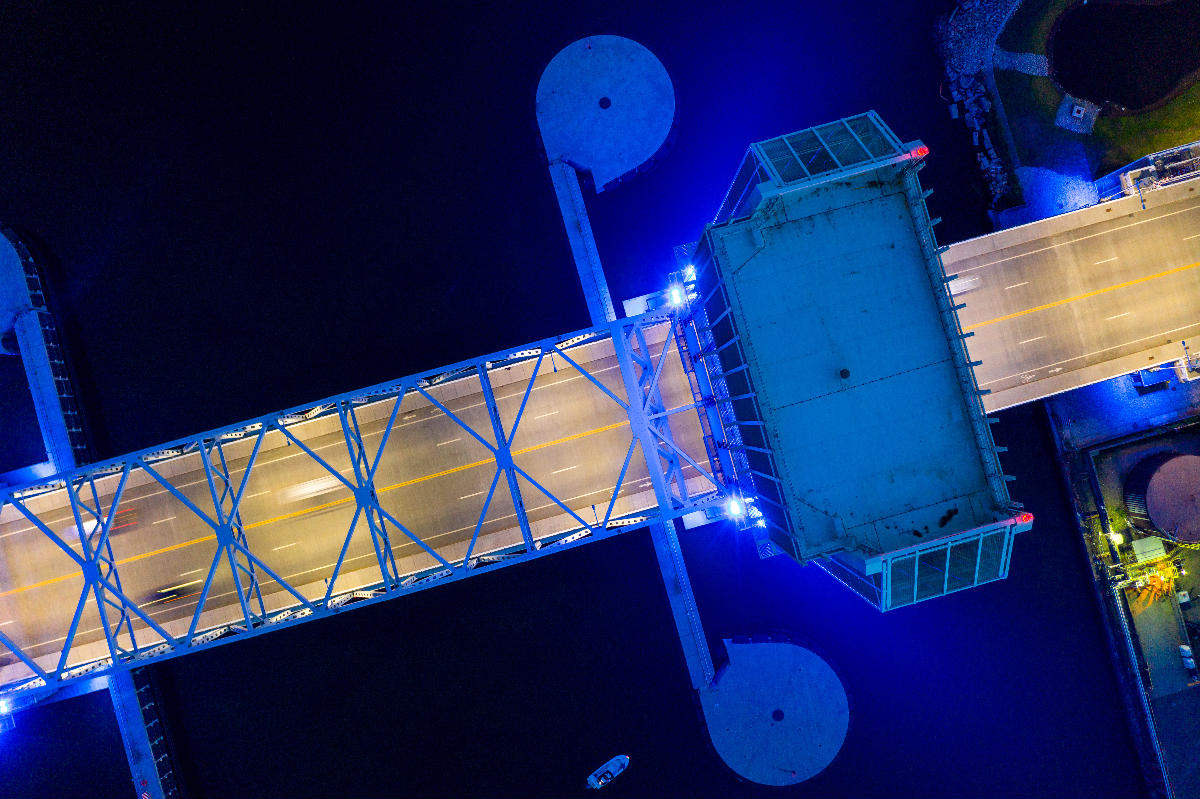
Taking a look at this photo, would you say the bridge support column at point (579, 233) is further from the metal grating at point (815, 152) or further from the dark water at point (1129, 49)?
the dark water at point (1129, 49)

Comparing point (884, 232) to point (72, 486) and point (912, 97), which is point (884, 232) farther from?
point (72, 486)

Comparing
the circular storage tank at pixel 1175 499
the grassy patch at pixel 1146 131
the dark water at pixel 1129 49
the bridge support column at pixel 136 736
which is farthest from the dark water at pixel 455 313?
the dark water at pixel 1129 49

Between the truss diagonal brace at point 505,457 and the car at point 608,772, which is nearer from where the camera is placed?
the truss diagonal brace at point 505,457

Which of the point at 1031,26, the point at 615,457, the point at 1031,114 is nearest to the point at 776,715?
the point at 615,457

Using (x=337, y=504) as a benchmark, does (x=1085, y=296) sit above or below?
above

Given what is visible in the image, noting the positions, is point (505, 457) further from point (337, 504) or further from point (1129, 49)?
point (1129, 49)

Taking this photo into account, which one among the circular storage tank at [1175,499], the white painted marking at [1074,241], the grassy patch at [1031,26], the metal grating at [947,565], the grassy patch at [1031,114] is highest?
the grassy patch at [1031,26]
